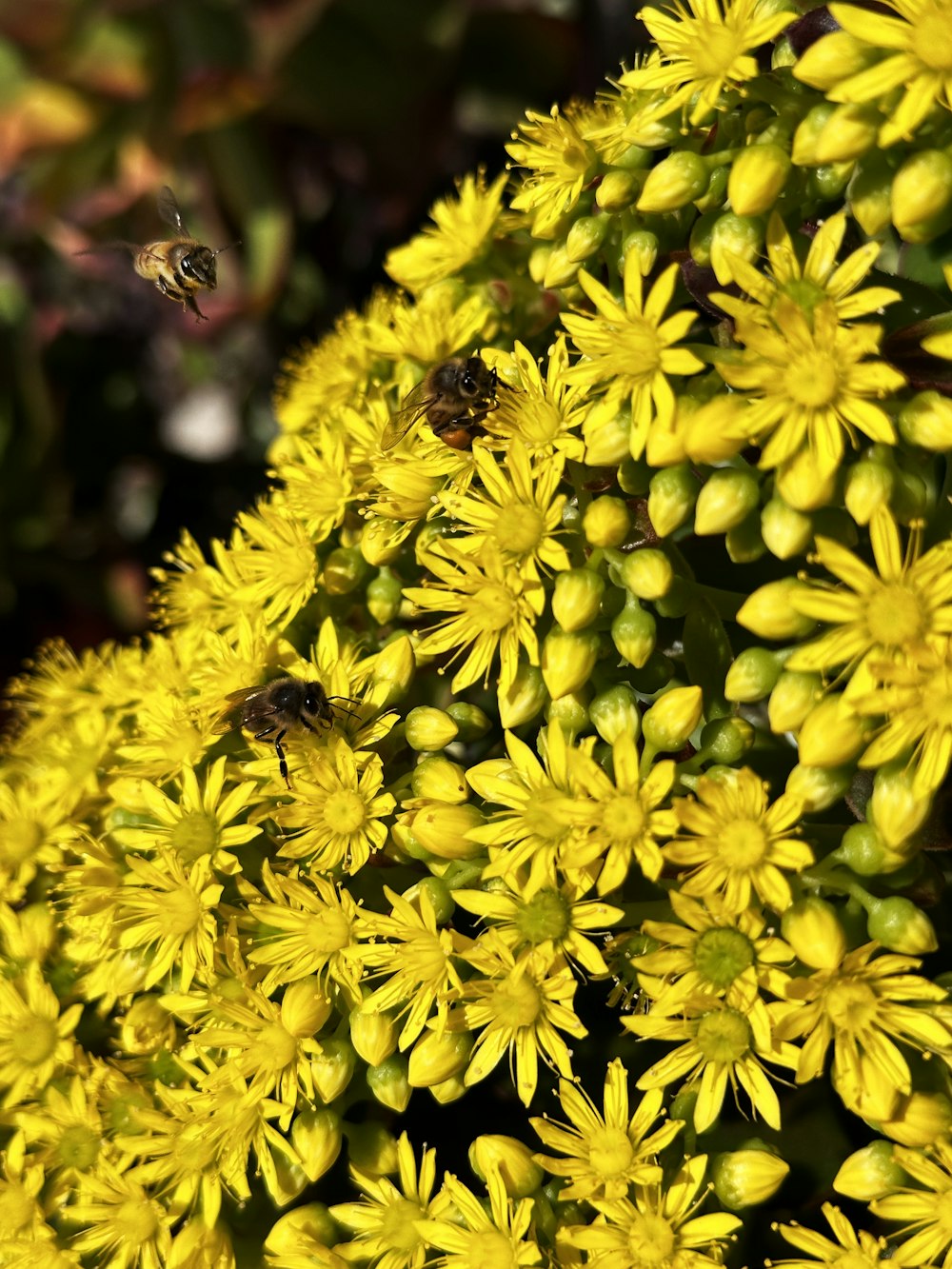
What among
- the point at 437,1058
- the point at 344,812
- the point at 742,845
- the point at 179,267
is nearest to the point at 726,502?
the point at 742,845

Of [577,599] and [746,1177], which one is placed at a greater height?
[577,599]

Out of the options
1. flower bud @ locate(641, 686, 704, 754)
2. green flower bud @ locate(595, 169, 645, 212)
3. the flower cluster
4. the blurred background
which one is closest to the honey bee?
the flower cluster

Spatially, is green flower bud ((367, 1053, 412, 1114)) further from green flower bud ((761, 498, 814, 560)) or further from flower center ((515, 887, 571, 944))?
green flower bud ((761, 498, 814, 560))

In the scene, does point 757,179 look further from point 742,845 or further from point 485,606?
point 742,845

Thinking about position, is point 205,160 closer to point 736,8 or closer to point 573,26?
point 573,26

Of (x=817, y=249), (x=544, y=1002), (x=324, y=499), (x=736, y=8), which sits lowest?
(x=544, y=1002)

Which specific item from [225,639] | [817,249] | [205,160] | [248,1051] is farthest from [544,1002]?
[205,160]

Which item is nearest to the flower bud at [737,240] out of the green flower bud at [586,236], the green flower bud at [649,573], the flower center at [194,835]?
the green flower bud at [586,236]

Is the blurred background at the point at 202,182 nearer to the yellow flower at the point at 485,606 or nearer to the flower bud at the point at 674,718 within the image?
the yellow flower at the point at 485,606
